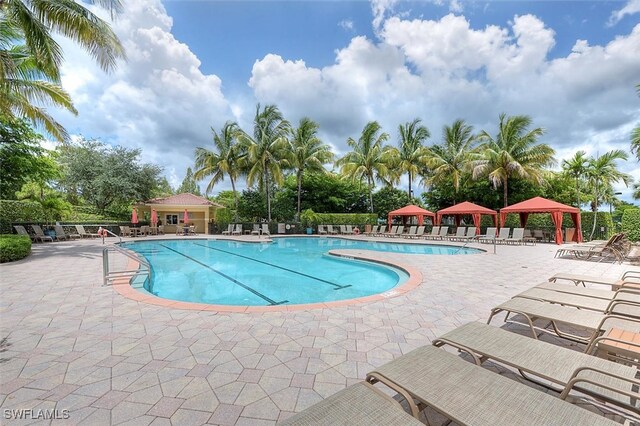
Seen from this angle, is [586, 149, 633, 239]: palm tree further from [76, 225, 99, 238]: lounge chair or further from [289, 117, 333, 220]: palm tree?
[76, 225, 99, 238]: lounge chair

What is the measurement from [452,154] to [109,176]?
29435 mm

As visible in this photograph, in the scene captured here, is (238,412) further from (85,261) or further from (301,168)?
(301,168)

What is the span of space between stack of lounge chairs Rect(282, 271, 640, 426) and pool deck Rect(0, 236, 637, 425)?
2.49 feet

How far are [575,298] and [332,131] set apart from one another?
28.8m

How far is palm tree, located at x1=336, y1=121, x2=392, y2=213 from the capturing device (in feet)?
79.5

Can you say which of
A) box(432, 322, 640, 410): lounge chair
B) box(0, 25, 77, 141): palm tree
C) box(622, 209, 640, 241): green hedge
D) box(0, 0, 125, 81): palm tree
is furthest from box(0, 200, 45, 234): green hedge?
box(622, 209, 640, 241): green hedge

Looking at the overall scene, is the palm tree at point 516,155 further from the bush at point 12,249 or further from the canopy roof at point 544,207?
the bush at point 12,249

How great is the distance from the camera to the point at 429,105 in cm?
1852

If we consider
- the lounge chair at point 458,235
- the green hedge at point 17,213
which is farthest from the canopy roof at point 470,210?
the green hedge at point 17,213

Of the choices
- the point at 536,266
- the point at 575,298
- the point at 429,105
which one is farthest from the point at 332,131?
the point at 575,298

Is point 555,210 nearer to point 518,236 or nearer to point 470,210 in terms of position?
point 518,236

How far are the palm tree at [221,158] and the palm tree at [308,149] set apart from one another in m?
4.80

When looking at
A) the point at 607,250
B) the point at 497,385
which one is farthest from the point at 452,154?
the point at 497,385

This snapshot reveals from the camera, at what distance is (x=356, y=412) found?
1448mm
